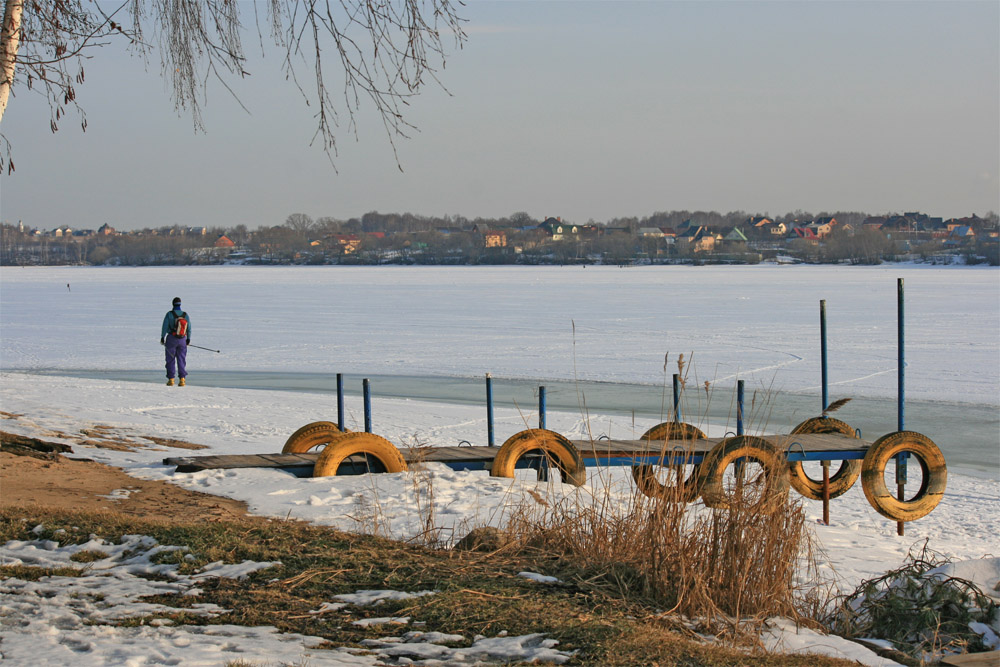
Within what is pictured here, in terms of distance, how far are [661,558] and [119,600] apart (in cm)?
262

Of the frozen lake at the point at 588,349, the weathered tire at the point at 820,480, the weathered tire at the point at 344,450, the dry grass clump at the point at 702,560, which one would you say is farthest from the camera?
the frozen lake at the point at 588,349

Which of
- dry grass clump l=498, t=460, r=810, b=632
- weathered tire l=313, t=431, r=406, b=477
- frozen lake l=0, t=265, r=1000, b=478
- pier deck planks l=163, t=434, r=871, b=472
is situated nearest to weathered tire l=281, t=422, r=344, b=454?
pier deck planks l=163, t=434, r=871, b=472

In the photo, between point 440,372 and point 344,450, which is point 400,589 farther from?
point 440,372

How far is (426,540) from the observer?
5.80 m

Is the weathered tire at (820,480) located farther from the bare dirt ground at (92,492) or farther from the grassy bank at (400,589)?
the bare dirt ground at (92,492)

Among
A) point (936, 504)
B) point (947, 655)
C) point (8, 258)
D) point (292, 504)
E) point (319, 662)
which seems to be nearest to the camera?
point (319, 662)

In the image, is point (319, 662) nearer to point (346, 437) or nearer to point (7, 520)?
point (7, 520)

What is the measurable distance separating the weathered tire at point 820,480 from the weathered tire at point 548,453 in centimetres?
265

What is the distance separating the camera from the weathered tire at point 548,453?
8578mm

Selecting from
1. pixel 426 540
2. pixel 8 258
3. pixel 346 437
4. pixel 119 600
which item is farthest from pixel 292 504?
pixel 8 258

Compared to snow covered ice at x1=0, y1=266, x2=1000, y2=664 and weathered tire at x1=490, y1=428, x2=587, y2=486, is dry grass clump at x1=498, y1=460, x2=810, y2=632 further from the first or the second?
weathered tire at x1=490, y1=428, x2=587, y2=486

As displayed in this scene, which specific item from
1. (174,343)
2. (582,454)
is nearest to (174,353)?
(174,343)

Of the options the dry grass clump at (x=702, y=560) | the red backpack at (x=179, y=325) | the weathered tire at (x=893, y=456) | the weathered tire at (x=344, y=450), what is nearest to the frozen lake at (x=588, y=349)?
the dry grass clump at (x=702, y=560)

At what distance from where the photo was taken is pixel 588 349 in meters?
24.2
